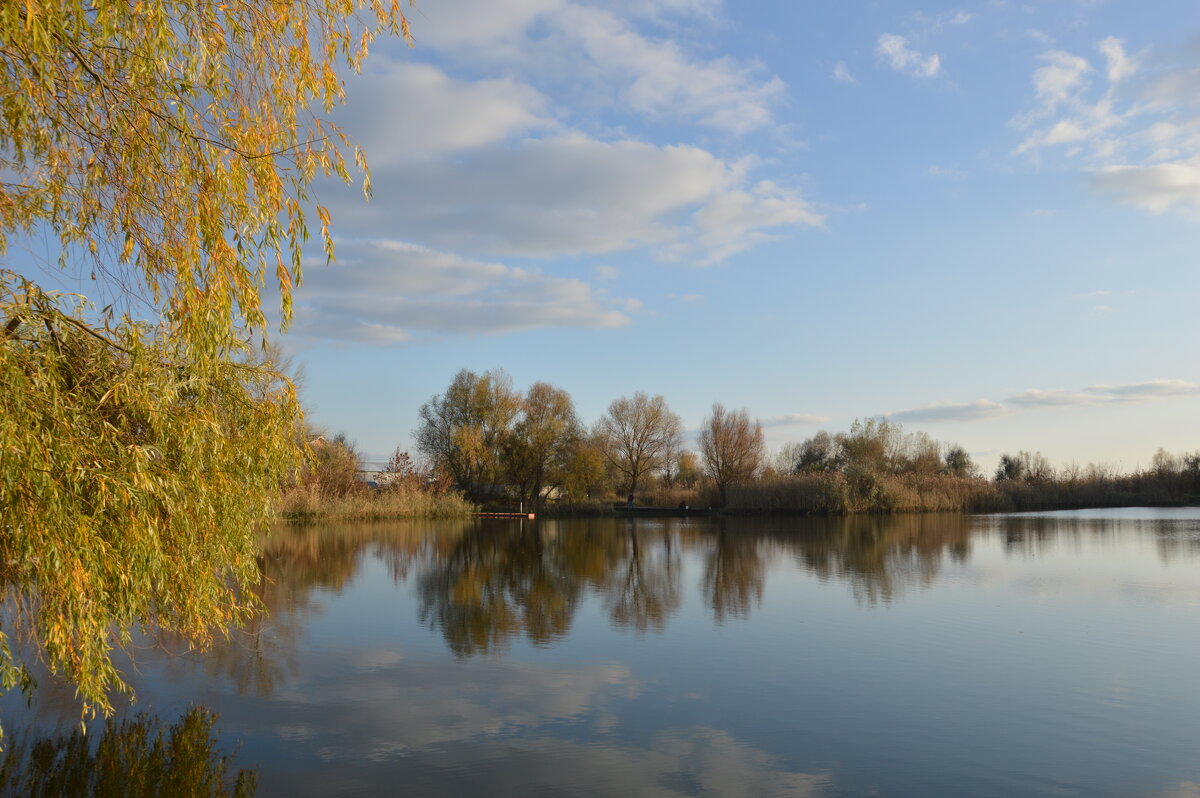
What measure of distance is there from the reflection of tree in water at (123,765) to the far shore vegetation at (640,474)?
25.3 metres

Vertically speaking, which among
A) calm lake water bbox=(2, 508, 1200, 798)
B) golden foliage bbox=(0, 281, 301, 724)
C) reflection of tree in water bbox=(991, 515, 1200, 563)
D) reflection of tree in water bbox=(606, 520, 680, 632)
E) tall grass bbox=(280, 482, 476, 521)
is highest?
golden foliage bbox=(0, 281, 301, 724)

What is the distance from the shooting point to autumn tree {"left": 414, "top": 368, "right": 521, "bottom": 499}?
4828cm

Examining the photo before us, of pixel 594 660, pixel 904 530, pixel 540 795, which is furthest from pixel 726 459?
pixel 540 795

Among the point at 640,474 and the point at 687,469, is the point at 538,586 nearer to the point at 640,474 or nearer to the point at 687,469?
the point at 640,474

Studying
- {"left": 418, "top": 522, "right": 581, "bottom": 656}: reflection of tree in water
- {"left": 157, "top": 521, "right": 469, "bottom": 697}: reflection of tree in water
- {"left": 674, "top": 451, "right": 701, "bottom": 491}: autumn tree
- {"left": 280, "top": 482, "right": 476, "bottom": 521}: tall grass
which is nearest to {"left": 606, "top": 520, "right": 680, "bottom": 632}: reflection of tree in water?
{"left": 418, "top": 522, "right": 581, "bottom": 656}: reflection of tree in water

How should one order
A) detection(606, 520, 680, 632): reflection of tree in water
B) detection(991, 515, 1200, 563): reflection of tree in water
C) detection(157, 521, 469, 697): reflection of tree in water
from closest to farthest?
1. detection(157, 521, 469, 697): reflection of tree in water
2. detection(606, 520, 680, 632): reflection of tree in water
3. detection(991, 515, 1200, 563): reflection of tree in water

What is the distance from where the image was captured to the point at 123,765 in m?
5.73

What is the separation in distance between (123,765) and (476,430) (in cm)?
4283

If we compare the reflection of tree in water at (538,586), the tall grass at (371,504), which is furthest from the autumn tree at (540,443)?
the reflection of tree in water at (538,586)

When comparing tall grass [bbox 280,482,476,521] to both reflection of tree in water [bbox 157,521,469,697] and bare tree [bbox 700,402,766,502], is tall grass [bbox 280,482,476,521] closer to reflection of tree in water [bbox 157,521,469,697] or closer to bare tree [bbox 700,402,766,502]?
reflection of tree in water [bbox 157,521,469,697]

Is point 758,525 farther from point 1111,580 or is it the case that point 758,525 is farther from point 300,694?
point 300,694

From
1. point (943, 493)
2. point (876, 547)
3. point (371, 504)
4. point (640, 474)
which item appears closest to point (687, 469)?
point (640, 474)

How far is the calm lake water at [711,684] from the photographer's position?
5723mm

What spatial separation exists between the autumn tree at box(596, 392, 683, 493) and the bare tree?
10.3ft
